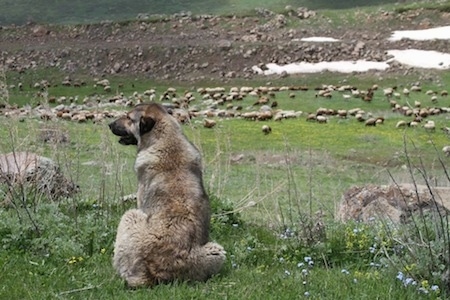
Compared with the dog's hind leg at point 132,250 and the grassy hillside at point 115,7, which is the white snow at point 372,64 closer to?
the grassy hillside at point 115,7

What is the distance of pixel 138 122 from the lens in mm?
7816

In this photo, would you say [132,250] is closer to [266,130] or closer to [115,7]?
[266,130]

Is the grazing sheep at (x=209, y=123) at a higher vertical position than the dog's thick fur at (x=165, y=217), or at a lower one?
lower

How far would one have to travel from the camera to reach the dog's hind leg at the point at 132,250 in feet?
21.8

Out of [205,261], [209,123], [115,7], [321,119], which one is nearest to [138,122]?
[205,261]

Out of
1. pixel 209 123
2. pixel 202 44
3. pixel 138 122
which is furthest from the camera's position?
pixel 202 44

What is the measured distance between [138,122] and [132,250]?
5.25ft

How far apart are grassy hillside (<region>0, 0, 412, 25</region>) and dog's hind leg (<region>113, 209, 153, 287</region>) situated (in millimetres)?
52330

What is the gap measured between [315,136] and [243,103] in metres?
6.29

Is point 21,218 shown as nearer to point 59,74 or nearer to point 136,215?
point 136,215

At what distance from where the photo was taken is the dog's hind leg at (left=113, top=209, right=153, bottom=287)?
21.8 feet

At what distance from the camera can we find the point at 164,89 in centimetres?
3678

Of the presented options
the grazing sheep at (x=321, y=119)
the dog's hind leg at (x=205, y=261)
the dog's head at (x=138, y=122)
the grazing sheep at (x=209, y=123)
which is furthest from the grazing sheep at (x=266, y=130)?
the dog's hind leg at (x=205, y=261)

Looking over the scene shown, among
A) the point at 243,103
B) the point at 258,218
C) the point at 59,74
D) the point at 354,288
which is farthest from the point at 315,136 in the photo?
the point at 59,74
